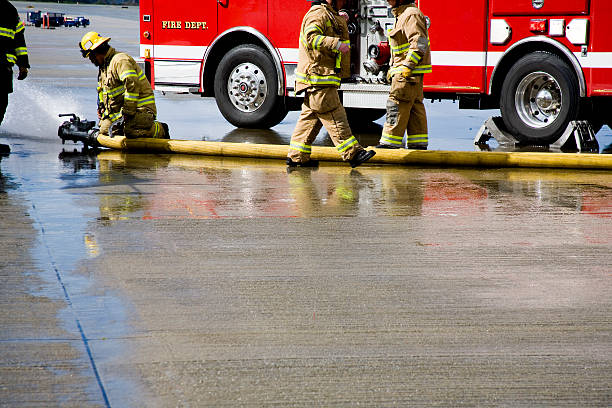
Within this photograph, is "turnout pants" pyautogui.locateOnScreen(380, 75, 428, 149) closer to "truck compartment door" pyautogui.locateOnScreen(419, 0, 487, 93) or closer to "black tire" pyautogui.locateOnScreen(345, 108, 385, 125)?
"truck compartment door" pyautogui.locateOnScreen(419, 0, 487, 93)

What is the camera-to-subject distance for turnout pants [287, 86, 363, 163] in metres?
8.95

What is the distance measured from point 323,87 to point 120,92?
2335 millimetres

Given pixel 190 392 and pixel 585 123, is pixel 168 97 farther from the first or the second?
pixel 190 392

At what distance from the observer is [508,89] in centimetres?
1032

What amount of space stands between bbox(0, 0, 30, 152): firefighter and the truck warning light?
210cm

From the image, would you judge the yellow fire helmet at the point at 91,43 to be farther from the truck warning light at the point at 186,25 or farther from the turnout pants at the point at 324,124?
the turnout pants at the point at 324,124

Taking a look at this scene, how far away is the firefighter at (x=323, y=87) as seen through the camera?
8812 mm

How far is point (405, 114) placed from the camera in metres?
9.40

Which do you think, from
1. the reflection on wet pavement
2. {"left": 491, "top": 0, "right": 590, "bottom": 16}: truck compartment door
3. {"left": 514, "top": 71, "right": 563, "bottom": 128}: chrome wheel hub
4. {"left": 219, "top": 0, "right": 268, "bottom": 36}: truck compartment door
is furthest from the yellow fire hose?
{"left": 219, "top": 0, "right": 268, "bottom": 36}: truck compartment door

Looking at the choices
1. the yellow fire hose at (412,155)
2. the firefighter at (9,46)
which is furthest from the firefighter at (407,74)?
the firefighter at (9,46)

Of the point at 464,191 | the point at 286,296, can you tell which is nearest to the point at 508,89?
the point at 464,191

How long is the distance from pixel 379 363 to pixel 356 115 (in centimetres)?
914

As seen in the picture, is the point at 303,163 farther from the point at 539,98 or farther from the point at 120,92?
the point at 539,98

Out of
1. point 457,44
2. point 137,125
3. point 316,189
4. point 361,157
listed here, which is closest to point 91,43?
point 137,125
